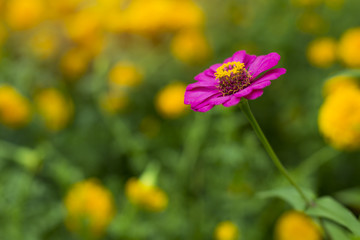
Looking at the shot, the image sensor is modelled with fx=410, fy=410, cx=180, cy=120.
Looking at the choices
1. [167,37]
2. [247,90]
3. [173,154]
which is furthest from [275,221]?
[167,37]

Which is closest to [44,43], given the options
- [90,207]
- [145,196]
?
[90,207]

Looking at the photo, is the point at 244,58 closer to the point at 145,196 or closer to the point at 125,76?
the point at 145,196

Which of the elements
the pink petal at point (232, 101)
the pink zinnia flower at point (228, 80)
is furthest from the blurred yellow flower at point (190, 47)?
the pink petal at point (232, 101)

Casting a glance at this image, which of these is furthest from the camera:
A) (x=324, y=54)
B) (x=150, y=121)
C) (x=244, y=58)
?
(x=150, y=121)

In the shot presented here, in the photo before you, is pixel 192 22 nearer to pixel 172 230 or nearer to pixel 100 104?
pixel 100 104

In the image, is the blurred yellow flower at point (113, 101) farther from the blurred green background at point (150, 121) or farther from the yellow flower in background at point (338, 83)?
the yellow flower in background at point (338, 83)

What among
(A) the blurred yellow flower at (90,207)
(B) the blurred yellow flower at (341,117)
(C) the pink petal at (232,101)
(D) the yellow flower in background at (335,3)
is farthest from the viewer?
(D) the yellow flower in background at (335,3)
